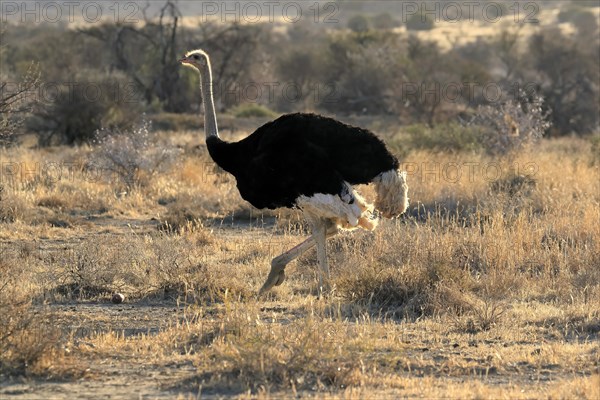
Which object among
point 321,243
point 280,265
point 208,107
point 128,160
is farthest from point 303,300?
point 128,160

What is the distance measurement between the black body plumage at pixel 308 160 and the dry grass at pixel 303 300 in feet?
2.74

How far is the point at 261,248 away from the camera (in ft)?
36.3

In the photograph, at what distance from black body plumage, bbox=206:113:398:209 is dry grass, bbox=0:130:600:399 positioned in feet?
2.74

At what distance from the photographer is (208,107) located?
32.0 feet

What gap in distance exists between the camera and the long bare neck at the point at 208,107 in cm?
963

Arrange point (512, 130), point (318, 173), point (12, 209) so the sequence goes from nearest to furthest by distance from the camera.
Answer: point (318, 173), point (12, 209), point (512, 130)

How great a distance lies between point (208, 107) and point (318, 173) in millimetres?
1568

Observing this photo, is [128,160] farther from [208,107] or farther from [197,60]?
[208,107]

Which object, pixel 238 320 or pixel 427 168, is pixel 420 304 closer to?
pixel 238 320

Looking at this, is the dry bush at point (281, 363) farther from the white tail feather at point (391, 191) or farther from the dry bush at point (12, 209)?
the dry bush at point (12, 209)

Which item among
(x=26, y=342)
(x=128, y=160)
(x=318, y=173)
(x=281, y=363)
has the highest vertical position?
(x=318, y=173)

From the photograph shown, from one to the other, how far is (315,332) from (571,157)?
40.8ft

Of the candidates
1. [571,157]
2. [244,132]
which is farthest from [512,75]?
[571,157]
